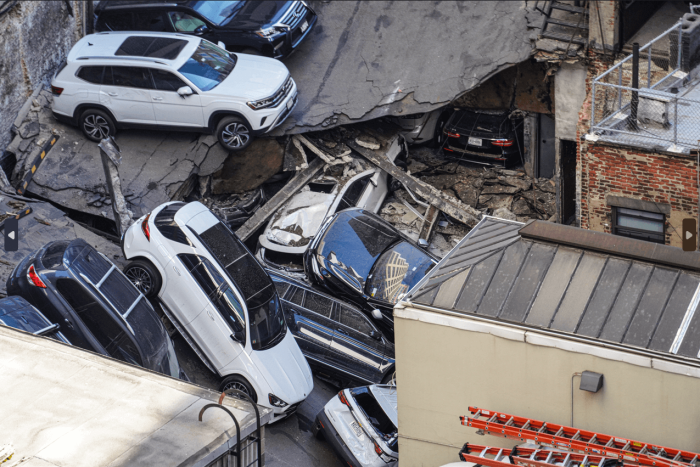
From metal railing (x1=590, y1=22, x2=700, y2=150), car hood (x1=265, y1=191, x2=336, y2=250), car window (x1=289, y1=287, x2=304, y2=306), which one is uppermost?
metal railing (x1=590, y1=22, x2=700, y2=150)

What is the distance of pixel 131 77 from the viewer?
15312mm

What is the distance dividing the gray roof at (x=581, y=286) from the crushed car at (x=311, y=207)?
5.81 metres

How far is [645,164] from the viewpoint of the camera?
39.3 ft

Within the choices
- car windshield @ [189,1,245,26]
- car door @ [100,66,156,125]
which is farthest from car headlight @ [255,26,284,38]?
car door @ [100,66,156,125]

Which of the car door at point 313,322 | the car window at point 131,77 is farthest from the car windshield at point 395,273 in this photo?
the car window at point 131,77

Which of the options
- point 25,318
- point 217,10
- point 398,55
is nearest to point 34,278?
point 25,318

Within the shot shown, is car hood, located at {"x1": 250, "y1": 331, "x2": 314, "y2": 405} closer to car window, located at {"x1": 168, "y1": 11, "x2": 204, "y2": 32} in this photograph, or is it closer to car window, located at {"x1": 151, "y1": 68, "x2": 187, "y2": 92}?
car window, located at {"x1": 151, "y1": 68, "x2": 187, "y2": 92}

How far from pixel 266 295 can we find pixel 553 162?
8.16 metres

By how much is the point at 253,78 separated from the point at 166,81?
63.7 inches

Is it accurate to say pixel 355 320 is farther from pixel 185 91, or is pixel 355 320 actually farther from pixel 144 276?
pixel 185 91

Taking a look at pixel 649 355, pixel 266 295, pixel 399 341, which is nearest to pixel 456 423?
pixel 399 341

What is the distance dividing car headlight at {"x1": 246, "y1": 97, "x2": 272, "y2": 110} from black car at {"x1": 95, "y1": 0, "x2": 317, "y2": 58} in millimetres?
1991

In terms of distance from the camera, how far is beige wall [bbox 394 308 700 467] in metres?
8.24

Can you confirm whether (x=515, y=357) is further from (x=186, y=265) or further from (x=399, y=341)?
(x=186, y=265)
